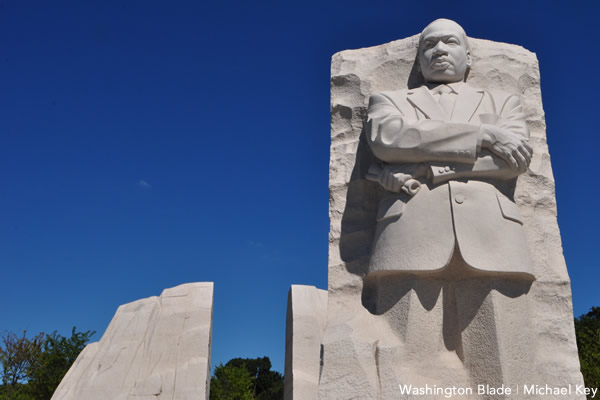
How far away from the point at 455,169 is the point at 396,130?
0.48 metres

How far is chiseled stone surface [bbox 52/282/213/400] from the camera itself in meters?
7.88

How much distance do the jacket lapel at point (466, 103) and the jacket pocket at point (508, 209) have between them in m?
0.64

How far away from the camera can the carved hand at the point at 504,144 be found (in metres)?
3.88

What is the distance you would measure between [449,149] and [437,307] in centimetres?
105

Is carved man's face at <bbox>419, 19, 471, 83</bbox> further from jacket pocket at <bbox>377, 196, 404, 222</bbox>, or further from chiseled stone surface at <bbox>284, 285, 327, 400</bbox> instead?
chiseled stone surface at <bbox>284, 285, 327, 400</bbox>

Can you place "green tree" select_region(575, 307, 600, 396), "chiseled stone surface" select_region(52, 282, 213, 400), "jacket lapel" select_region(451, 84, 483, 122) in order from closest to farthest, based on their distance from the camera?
"jacket lapel" select_region(451, 84, 483, 122), "chiseled stone surface" select_region(52, 282, 213, 400), "green tree" select_region(575, 307, 600, 396)

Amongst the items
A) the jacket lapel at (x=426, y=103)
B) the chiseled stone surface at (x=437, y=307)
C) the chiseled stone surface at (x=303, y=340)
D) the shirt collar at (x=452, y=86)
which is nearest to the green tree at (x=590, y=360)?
the chiseled stone surface at (x=303, y=340)

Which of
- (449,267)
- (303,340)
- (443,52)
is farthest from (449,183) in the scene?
(303,340)

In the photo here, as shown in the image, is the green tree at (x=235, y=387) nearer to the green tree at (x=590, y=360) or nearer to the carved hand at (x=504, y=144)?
the green tree at (x=590, y=360)

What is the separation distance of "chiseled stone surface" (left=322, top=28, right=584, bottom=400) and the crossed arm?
0.64 metres

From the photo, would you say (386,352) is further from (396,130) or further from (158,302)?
(158,302)

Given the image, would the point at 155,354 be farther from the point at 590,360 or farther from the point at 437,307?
the point at 590,360

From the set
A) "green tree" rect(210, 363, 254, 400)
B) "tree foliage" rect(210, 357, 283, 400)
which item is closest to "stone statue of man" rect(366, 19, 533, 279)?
"green tree" rect(210, 363, 254, 400)

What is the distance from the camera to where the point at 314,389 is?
741 cm
